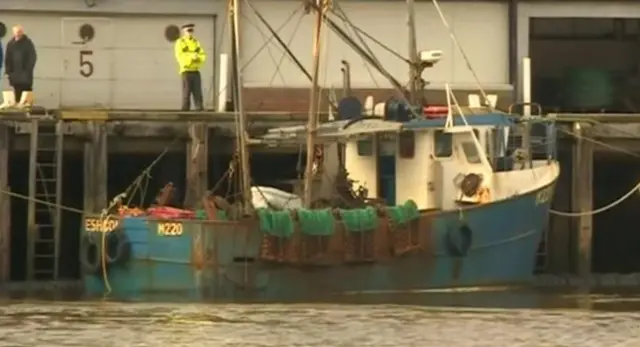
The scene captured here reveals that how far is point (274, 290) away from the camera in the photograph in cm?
2836

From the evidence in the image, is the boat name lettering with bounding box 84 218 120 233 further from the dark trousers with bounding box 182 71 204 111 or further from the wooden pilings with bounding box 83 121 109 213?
the dark trousers with bounding box 182 71 204 111

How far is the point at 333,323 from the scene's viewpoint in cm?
2422

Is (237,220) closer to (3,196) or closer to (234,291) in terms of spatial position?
(234,291)

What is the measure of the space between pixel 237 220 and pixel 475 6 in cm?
1042

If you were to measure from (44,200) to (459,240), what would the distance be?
667cm

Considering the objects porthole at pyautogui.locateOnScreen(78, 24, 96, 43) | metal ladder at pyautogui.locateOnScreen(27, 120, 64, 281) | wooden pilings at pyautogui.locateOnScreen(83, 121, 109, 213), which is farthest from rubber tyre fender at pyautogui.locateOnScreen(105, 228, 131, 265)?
porthole at pyautogui.locateOnScreen(78, 24, 96, 43)

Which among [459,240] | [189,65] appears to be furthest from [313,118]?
[189,65]

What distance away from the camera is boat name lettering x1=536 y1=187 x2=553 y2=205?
30141mm

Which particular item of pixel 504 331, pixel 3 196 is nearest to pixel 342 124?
pixel 3 196

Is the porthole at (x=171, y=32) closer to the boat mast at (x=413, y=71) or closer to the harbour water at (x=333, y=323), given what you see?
the boat mast at (x=413, y=71)

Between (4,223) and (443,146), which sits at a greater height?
(443,146)

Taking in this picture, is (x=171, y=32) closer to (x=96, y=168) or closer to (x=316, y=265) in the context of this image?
(x=96, y=168)

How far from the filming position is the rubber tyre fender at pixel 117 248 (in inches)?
1107

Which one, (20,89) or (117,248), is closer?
(117,248)
